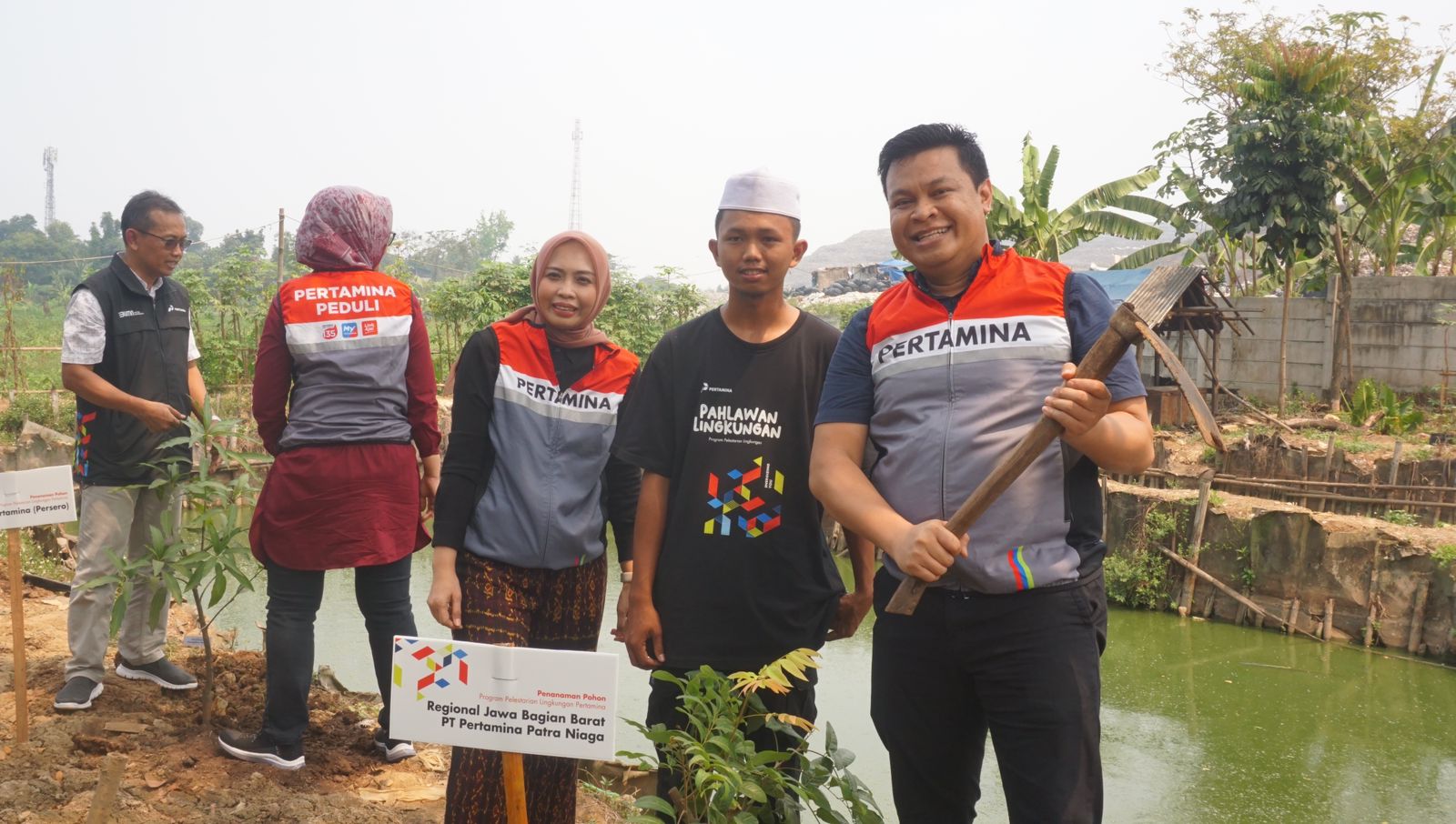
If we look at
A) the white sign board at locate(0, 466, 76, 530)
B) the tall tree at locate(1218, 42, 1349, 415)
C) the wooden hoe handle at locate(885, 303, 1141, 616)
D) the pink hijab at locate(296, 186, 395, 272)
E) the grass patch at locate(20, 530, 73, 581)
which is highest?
the tall tree at locate(1218, 42, 1349, 415)

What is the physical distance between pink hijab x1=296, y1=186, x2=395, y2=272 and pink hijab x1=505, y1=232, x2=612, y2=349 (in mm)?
530

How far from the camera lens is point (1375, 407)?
11805 millimetres

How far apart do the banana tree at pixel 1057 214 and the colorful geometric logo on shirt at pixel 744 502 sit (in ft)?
35.3

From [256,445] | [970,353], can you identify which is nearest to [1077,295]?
[970,353]

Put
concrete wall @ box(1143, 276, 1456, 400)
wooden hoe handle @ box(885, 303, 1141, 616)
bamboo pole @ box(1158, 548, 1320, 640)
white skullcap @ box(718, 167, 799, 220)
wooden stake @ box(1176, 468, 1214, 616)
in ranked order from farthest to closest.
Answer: concrete wall @ box(1143, 276, 1456, 400) → wooden stake @ box(1176, 468, 1214, 616) → bamboo pole @ box(1158, 548, 1320, 640) → white skullcap @ box(718, 167, 799, 220) → wooden hoe handle @ box(885, 303, 1141, 616)

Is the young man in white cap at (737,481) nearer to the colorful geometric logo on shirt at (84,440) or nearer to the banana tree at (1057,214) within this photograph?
the colorful geometric logo on shirt at (84,440)

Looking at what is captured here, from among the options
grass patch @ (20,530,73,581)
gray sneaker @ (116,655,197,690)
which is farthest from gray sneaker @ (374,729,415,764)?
grass patch @ (20,530,73,581)

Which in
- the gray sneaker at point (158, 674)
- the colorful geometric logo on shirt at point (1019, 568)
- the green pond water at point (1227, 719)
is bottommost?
the green pond water at point (1227, 719)

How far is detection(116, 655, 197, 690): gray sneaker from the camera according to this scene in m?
3.38

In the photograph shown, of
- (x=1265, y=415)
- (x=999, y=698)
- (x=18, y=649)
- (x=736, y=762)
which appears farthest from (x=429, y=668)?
(x=1265, y=415)

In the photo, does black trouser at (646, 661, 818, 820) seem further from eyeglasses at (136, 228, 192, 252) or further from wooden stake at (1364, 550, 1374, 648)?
wooden stake at (1364, 550, 1374, 648)

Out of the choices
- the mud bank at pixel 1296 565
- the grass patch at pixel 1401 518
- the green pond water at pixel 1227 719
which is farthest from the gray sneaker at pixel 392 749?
the grass patch at pixel 1401 518

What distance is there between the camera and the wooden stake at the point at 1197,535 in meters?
8.05

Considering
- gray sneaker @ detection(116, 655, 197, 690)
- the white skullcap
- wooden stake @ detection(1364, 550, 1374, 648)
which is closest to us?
the white skullcap
